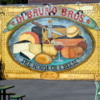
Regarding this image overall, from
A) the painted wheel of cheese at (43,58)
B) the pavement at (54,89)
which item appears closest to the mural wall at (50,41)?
the painted wheel of cheese at (43,58)

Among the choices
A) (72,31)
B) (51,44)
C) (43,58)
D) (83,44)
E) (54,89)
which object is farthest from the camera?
(43,58)

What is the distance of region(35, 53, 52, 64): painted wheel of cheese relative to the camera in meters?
22.5

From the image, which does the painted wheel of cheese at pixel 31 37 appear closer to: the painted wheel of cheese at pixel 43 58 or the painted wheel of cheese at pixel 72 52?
the painted wheel of cheese at pixel 43 58

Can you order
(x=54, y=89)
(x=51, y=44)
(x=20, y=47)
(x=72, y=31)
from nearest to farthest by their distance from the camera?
(x=54, y=89) → (x=72, y=31) → (x=51, y=44) → (x=20, y=47)

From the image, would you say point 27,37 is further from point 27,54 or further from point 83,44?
point 83,44

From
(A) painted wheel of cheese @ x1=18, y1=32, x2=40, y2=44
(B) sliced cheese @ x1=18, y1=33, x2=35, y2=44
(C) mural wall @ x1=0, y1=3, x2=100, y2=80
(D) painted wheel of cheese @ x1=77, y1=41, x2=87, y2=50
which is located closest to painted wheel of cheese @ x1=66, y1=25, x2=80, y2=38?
(C) mural wall @ x1=0, y1=3, x2=100, y2=80

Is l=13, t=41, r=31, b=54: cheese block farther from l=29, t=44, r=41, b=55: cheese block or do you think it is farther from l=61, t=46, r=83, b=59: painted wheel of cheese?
l=61, t=46, r=83, b=59: painted wheel of cheese

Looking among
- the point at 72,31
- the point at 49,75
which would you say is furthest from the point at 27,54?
the point at 72,31

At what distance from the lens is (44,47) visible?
2255cm

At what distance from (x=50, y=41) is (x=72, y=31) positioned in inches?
58.6

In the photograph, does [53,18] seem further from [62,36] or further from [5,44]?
[5,44]

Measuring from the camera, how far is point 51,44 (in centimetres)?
2244

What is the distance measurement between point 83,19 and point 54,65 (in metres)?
3.33

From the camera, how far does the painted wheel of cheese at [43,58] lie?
73.8 ft
